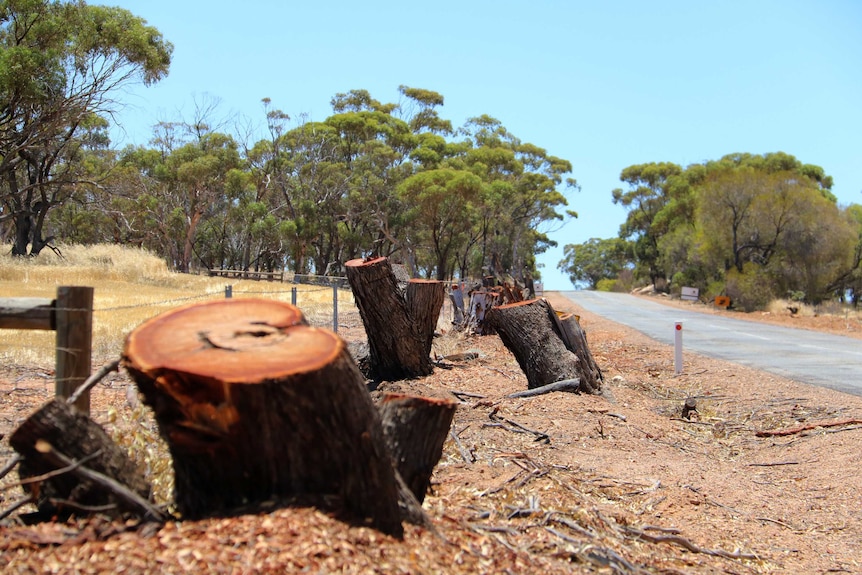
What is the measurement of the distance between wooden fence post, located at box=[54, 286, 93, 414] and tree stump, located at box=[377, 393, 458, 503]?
156 centimetres

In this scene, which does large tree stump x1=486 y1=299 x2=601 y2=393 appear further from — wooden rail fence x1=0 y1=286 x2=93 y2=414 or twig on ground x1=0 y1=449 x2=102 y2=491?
twig on ground x1=0 y1=449 x2=102 y2=491

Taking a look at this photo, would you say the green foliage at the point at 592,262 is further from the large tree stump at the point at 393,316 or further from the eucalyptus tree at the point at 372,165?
the large tree stump at the point at 393,316

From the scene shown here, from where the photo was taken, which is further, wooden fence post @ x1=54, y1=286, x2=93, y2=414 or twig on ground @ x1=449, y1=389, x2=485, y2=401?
twig on ground @ x1=449, y1=389, x2=485, y2=401

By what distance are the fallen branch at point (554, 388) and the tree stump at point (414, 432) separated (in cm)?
460

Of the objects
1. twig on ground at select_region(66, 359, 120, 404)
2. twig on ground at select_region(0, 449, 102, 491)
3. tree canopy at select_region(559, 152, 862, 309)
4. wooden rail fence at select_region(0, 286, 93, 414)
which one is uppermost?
tree canopy at select_region(559, 152, 862, 309)

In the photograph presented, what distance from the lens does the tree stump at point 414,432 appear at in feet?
13.4

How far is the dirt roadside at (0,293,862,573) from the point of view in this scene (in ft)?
10.4

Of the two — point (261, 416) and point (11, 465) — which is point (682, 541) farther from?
point (11, 465)

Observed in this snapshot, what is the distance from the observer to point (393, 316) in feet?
32.1

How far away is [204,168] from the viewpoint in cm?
4678

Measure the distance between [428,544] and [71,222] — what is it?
60.8 metres

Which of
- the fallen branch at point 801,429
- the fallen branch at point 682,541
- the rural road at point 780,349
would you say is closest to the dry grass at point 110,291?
the fallen branch at point 682,541

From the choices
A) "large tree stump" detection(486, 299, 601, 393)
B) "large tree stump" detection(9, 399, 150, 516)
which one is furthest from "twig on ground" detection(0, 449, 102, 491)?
"large tree stump" detection(486, 299, 601, 393)

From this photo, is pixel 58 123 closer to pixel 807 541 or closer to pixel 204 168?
pixel 204 168
